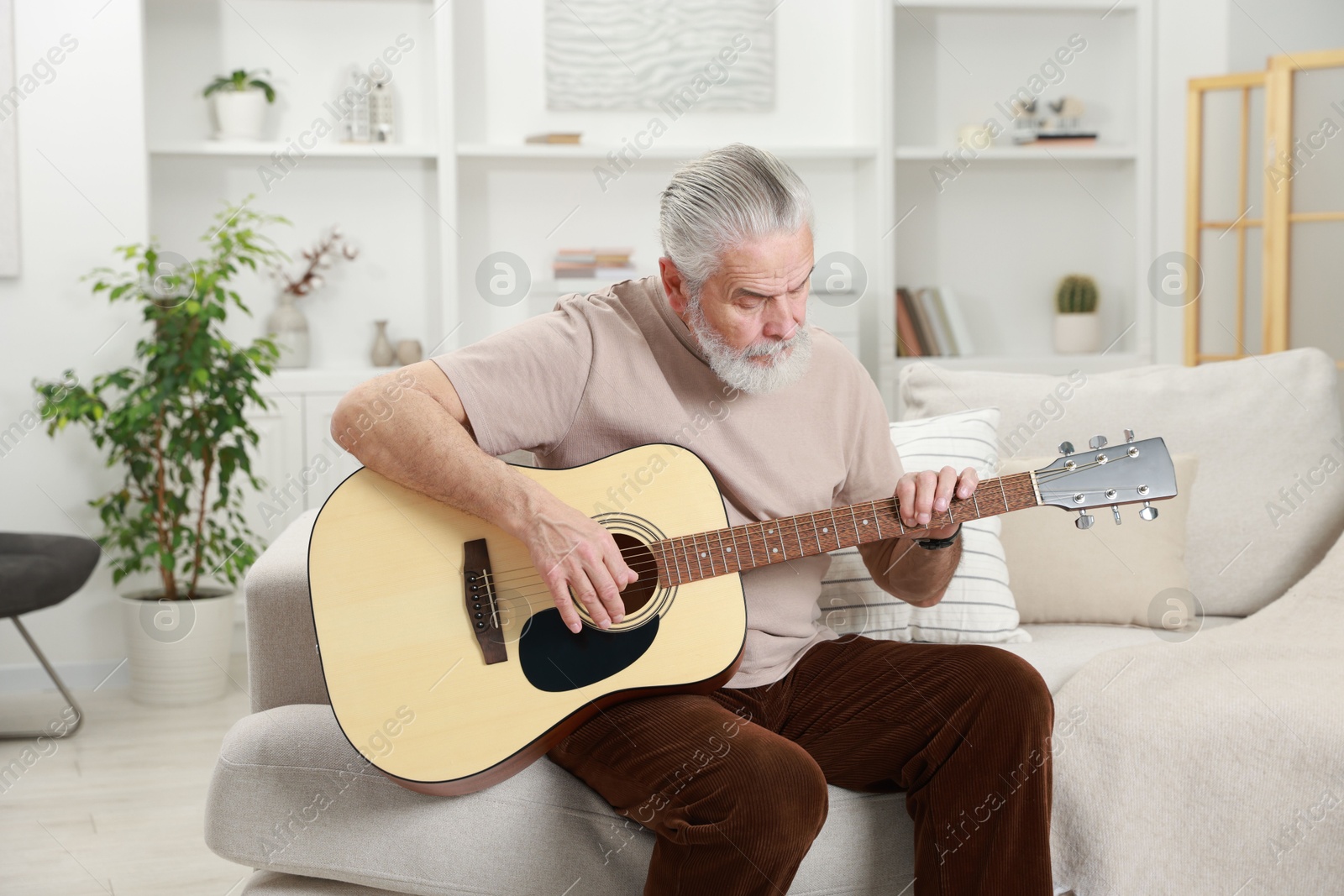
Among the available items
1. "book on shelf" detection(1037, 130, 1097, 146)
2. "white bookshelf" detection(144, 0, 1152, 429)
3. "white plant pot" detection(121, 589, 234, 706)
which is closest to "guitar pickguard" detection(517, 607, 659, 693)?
"white plant pot" detection(121, 589, 234, 706)

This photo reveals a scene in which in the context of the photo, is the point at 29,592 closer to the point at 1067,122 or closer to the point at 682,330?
the point at 682,330

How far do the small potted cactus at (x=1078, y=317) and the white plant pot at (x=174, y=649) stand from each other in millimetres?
2913

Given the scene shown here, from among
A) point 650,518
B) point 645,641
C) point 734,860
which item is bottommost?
point 734,860

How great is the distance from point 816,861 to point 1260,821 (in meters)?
0.58

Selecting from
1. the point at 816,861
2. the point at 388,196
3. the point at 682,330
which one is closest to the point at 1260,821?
the point at 816,861

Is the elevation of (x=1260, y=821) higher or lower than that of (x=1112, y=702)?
lower

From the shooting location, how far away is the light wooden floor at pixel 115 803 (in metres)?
2.04

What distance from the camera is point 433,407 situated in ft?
4.60

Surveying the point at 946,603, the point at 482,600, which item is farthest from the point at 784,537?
the point at 946,603

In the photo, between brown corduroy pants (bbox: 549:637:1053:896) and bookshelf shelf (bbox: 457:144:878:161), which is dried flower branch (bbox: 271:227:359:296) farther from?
brown corduroy pants (bbox: 549:637:1053:896)

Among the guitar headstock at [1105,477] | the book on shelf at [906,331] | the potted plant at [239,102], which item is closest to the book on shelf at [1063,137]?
the book on shelf at [906,331]

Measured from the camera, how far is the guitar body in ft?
4.24

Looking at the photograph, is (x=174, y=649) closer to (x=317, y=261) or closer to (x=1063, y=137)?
(x=317, y=261)

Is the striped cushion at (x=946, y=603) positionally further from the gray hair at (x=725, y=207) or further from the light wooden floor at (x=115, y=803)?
the light wooden floor at (x=115, y=803)
